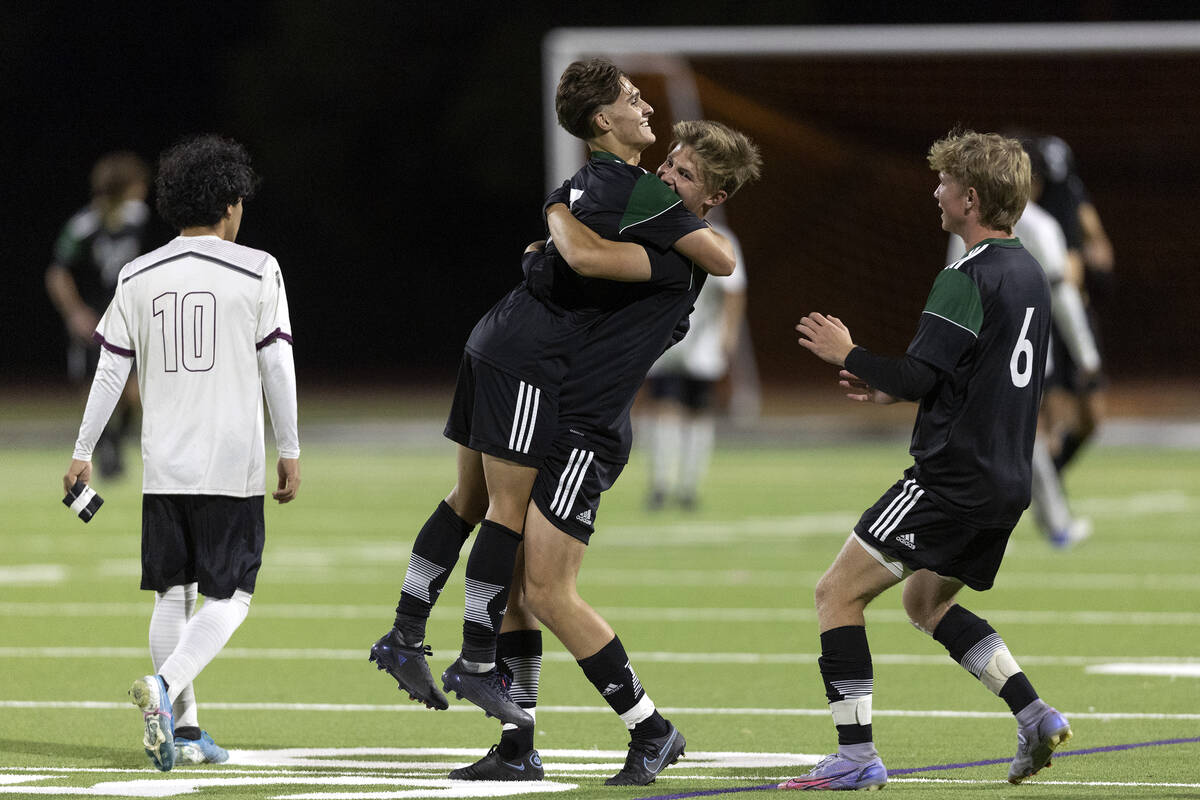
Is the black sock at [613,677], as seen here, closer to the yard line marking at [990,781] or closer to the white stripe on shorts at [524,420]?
the yard line marking at [990,781]

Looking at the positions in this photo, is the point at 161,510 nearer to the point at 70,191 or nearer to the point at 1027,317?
the point at 1027,317

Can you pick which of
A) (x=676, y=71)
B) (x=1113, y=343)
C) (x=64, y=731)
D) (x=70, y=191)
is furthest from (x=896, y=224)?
(x=70, y=191)

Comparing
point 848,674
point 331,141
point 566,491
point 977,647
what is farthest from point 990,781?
point 331,141

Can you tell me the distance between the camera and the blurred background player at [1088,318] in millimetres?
14992

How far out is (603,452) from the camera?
683 centimetres

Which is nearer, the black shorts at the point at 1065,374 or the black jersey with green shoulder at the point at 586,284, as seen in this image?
the black jersey with green shoulder at the point at 586,284

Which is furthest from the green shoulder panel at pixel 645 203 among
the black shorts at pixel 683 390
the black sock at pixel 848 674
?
the black shorts at pixel 683 390

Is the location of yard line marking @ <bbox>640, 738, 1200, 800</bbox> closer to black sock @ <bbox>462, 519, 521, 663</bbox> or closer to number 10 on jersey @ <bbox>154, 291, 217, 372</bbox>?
black sock @ <bbox>462, 519, 521, 663</bbox>

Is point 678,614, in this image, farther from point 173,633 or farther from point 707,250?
point 707,250

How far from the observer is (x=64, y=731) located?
26.6 feet

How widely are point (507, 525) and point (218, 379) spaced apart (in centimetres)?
111

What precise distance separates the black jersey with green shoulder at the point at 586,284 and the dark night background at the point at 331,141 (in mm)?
41892

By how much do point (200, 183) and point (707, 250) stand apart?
5.73 feet

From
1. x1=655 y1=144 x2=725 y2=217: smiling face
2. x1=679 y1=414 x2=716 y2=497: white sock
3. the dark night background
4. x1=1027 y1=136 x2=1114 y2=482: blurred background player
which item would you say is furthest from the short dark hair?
the dark night background
